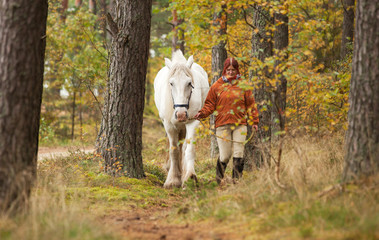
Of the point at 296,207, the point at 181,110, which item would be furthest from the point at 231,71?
the point at 296,207

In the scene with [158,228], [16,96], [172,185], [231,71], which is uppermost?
[231,71]

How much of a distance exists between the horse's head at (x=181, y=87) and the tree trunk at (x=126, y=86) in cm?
64

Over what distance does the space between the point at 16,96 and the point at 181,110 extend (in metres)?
3.14

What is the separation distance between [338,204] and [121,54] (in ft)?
15.4

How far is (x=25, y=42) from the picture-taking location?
4098mm

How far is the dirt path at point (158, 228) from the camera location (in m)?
3.73

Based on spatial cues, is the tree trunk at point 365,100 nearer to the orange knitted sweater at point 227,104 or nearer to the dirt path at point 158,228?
the dirt path at point 158,228

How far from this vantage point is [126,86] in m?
6.97

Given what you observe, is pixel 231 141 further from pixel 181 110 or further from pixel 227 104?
pixel 181 110

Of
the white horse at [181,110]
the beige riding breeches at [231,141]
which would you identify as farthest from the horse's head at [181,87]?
the beige riding breeches at [231,141]

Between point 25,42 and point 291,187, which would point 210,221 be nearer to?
→ point 291,187

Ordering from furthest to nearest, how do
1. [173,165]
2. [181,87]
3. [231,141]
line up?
[173,165], [181,87], [231,141]

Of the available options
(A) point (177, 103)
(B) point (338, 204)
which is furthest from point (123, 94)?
(B) point (338, 204)

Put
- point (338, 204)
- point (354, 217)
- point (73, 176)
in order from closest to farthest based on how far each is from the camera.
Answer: point (354, 217) < point (338, 204) < point (73, 176)
